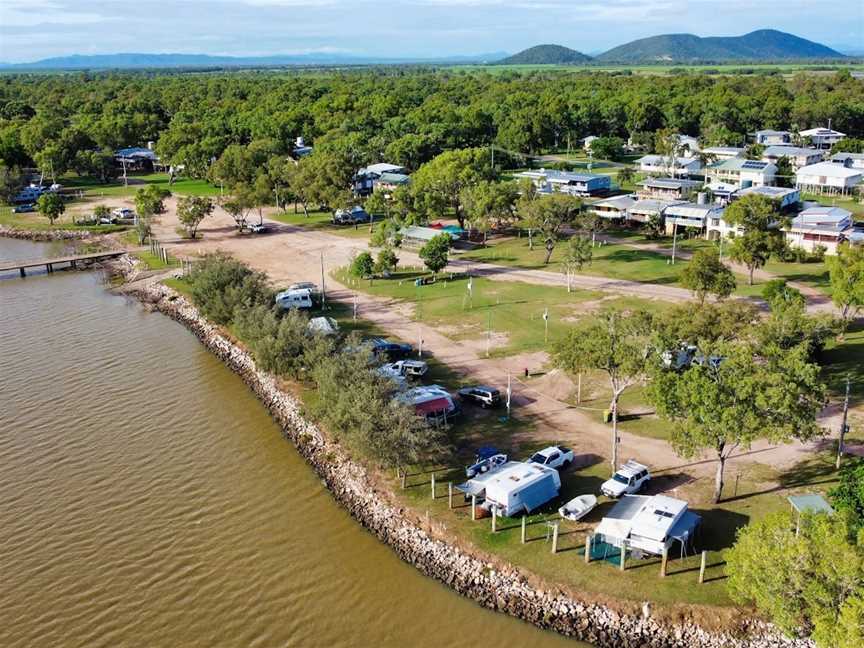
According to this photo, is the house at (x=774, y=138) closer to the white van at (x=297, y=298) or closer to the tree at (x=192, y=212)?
the tree at (x=192, y=212)

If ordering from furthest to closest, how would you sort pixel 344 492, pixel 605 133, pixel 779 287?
1. pixel 605 133
2. pixel 779 287
3. pixel 344 492

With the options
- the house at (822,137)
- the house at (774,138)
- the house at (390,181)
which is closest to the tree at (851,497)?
the house at (390,181)

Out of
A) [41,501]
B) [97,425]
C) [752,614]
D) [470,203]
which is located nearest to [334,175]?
[470,203]

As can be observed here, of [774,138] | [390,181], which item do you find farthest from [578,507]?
[774,138]

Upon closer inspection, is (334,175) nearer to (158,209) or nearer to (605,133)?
(158,209)

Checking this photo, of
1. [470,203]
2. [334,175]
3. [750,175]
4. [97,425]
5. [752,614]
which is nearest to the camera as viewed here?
[752,614]

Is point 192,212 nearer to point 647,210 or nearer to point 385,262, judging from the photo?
point 385,262
